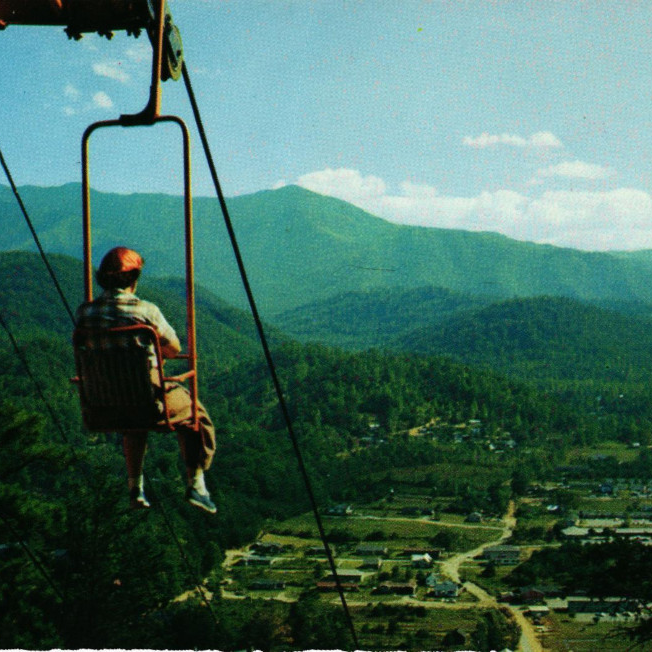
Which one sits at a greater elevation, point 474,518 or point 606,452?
point 606,452

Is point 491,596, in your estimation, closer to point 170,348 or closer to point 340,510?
point 340,510

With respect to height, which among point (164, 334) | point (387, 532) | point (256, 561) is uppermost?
point (164, 334)

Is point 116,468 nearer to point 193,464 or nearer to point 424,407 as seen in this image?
point 424,407

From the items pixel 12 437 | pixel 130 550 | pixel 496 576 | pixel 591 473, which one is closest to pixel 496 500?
pixel 591 473

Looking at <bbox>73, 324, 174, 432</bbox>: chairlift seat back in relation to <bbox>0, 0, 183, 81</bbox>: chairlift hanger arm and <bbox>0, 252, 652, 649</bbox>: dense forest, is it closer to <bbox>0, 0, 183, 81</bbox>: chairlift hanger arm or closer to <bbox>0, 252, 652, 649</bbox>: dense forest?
<bbox>0, 0, 183, 81</bbox>: chairlift hanger arm

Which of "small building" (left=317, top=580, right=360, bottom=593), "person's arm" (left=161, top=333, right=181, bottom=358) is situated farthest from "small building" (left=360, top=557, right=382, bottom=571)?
"person's arm" (left=161, top=333, right=181, bottom=358)

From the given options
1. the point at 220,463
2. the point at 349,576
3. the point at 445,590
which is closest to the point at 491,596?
the point at 445,590
